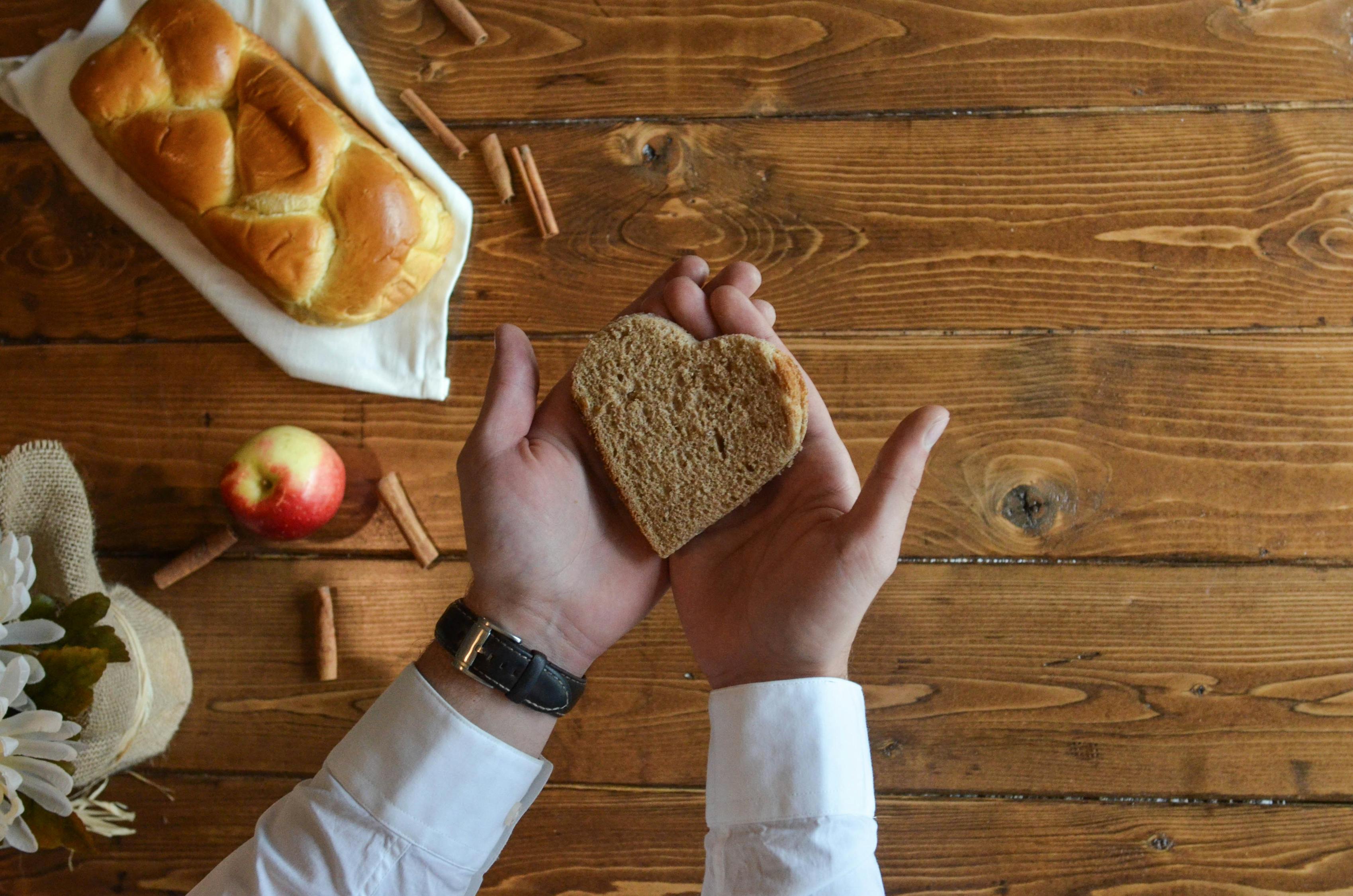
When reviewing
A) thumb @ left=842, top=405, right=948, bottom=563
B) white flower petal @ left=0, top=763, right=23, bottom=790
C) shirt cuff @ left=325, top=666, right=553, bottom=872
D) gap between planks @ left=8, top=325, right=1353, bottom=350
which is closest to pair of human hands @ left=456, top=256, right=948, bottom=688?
thumb @ left=842, top=405, right=948, bottom=563

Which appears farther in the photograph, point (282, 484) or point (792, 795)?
point (282, 484)

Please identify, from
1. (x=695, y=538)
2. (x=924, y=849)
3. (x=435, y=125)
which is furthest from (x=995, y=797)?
(x=435, y=125)

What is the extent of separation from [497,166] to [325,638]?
82 cm

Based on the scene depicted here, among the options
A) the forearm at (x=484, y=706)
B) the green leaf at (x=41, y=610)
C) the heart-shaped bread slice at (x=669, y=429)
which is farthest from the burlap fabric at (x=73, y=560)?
the heart-shaped bread slice at (x=669, y=429)

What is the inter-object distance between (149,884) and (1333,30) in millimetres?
2414

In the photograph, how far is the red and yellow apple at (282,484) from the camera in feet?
4.36

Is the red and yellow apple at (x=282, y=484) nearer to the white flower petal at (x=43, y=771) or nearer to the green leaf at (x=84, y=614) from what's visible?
the green leaf at (x=84, y=614)

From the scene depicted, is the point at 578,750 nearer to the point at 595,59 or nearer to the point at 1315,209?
the point at 595,59

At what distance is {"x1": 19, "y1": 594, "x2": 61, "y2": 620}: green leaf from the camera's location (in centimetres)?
98

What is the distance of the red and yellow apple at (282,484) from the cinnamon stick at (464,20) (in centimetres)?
73

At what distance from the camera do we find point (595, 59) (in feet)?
4.77

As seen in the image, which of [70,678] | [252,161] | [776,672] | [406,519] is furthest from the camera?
[406,519]

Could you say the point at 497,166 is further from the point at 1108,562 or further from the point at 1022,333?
the point at 1108,562

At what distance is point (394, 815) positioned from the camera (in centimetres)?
96
